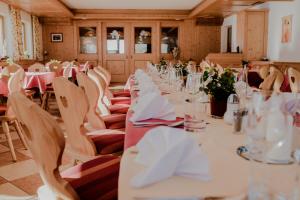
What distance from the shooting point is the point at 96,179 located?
62.7 inches

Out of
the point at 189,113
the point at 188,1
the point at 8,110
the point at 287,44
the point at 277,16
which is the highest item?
the point at 188,1

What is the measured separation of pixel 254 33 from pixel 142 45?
4879mm

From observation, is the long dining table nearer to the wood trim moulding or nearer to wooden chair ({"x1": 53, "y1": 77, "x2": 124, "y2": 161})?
wooden chair ({"x1": 53, "y1": 77, "x2": 124, "y2": 161})

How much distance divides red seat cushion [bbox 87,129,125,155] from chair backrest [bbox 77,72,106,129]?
210mm

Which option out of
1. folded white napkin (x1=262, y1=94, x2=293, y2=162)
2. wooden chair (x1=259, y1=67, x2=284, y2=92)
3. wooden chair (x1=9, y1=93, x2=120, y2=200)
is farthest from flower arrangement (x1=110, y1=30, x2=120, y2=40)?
folded white napkin (x1=262, y1=94, x2=293, y2=162)

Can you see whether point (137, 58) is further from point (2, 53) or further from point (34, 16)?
point (2, 53)

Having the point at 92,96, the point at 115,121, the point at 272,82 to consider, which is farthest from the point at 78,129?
the point at 272,82

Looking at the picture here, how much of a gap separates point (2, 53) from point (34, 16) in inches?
154

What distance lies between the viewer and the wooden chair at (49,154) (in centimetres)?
117

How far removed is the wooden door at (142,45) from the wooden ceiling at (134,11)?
776mm

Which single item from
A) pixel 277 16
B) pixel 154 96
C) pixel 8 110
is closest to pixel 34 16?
pixel 277 16

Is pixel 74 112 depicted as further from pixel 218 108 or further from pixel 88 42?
pixel 88 42

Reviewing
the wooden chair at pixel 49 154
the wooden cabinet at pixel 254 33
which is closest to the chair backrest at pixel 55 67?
the wooden cabinet at pixel 254 33

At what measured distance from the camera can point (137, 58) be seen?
1394 centimetres
